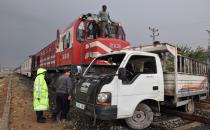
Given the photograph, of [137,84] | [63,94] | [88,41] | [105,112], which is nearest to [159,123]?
[137,84]

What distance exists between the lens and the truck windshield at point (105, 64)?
21.7 feet

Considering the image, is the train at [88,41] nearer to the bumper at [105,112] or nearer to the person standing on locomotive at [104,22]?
the person standing on locomotive at [104,22]

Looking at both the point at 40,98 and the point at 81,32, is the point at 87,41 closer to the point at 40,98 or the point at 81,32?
the point at 81,32

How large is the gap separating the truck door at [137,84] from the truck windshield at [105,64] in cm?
39

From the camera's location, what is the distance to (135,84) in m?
5.93

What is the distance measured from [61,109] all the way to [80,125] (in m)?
1.00

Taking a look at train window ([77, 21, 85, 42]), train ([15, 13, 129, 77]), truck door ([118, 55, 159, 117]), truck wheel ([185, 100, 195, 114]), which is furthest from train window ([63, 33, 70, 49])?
truck wheel ([185, 100, 195, 114])

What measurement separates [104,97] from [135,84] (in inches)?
38.4

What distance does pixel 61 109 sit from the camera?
710 centimetres

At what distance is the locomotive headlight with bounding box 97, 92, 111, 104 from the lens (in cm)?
543

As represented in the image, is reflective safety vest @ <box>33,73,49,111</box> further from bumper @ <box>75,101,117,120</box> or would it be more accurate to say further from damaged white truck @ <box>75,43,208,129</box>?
bumper @ <box>75,101,117,120</box>

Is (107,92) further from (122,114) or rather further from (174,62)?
(174,62)

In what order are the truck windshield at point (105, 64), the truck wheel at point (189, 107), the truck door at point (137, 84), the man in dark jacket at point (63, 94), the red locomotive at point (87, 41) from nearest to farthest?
the truck door at point (137, 84), the truck windshield at point (105, 64), the man in dark jacket at point (63, 94), the truck wheel at point (189, 107), the red locomotive at point (87, 41)

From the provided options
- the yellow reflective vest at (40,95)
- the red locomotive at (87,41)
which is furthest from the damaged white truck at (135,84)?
the red locomotive at (87,41)
